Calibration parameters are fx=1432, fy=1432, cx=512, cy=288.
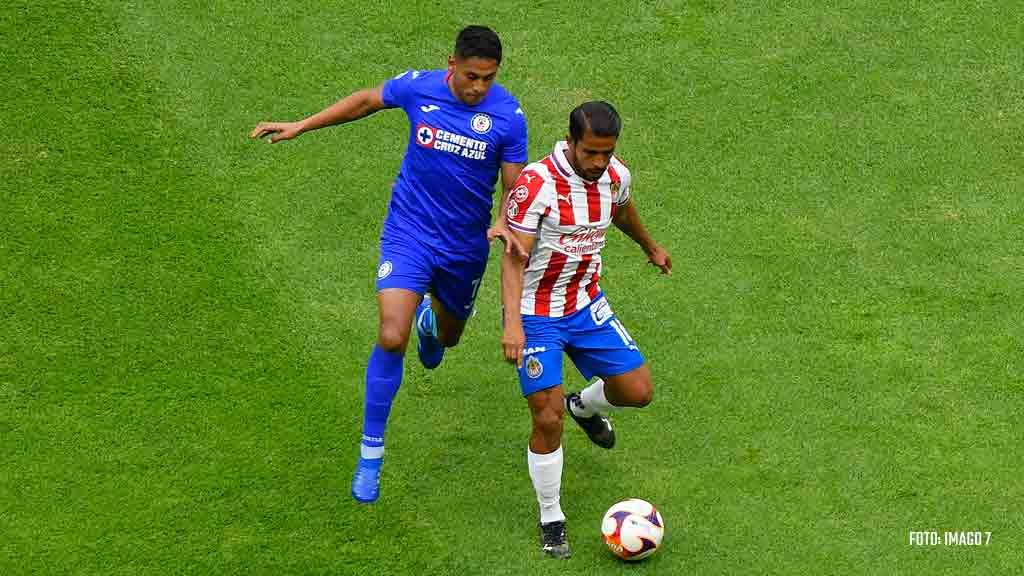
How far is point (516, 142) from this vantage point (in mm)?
8383

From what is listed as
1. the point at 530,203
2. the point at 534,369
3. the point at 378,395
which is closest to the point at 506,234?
the point at 530,203

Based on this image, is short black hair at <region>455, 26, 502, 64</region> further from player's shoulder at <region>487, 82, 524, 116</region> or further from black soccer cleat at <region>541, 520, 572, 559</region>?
black soccer cleat at <region>541, 520, 572, 559</region>

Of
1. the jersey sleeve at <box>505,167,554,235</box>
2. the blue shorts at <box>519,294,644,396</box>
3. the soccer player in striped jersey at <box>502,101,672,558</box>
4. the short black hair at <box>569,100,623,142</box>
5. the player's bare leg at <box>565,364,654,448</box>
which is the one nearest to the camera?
the short black hair at <box>569,100,623,142</box>

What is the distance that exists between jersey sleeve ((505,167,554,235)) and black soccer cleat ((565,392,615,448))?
4.65 ft

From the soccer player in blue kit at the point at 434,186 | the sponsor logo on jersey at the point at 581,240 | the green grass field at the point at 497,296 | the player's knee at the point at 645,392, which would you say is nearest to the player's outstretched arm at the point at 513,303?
the sponsor logo on jersey at the point at 581,240

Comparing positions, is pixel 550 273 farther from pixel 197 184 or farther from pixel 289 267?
pixel 197 184

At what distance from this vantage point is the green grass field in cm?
836

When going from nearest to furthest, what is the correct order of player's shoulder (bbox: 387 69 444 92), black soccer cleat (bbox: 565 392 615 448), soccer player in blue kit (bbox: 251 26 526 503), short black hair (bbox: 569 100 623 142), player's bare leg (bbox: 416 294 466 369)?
short black hair (bbox: 569 100 623 142), soccer player in blue kit (bbox: 251 26 526 503), player's shoulder (bbox: 387 69 444 92), black soccer cleat (bbox: 565 392 615 448), player's bare leg (bbox: 416 294 466 369)

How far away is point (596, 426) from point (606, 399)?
0.37m

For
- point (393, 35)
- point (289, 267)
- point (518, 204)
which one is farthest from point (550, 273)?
point (393, 35)

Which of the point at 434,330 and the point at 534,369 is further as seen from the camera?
the point at 434,330

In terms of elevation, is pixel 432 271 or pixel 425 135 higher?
pixel 425 135

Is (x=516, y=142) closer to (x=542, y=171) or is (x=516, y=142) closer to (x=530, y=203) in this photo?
(x=542, y=171)

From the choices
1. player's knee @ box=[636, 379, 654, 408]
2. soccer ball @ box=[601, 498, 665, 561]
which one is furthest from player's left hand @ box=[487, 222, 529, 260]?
soccer ball @ box=[601, 498, 665, 561]
